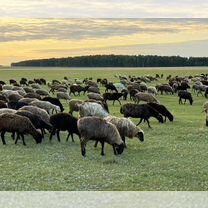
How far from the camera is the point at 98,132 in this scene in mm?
13672

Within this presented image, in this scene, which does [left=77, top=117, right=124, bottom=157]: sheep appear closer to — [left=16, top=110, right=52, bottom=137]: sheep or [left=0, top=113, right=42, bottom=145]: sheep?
[left=0, top=113, right=42, bottom=145]: sheep

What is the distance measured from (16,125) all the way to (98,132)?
10.1ft

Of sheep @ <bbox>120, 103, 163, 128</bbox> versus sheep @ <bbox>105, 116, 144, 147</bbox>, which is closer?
sheep @ <bbox>105, 116, 144, 147</bbox>

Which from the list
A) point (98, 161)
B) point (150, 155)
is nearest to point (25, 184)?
point (98, 161)

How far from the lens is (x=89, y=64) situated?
163 m

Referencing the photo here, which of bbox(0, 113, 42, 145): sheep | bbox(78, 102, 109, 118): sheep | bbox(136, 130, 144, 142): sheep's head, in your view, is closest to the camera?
bbox(0, 113, 42, 145): sheep

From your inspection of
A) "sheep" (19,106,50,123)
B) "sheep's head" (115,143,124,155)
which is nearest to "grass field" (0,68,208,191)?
"sheep's head" (115,143,124,155)

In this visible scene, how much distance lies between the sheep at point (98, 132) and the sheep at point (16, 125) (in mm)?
2381

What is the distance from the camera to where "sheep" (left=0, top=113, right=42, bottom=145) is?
15.2 meters

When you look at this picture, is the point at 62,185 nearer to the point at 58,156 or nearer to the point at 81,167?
the point at 81,167

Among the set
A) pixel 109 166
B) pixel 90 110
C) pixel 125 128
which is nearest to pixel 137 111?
pixel 90 110

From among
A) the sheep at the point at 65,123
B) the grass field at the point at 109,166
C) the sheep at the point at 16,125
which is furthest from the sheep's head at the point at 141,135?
the sheep at the point at 16,125

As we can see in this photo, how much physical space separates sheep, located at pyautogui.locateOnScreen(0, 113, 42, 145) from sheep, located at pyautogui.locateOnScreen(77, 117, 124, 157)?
2.38m
